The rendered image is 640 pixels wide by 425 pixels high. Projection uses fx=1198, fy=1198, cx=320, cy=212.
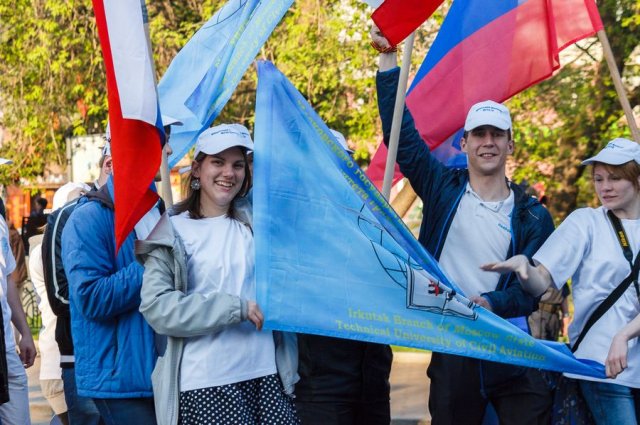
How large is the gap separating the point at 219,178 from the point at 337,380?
3.94 ft

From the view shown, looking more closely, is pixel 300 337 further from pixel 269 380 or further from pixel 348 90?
pixel 348 90

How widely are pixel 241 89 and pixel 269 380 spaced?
11694 mm

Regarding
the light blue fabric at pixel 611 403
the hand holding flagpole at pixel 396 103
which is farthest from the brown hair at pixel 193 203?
the light blue fabric at pixel 611 403

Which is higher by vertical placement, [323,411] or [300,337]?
[300,337]

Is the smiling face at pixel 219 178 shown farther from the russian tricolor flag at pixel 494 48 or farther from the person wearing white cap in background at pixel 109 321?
the russian tricolor flag at pixel 494 48

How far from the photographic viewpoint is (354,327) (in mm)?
4520

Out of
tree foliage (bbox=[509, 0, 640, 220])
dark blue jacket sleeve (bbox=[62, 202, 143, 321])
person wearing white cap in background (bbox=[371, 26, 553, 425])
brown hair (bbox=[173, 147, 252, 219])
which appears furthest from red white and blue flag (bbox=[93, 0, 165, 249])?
tree foliage (bbox=[509, 0, 640, 220])

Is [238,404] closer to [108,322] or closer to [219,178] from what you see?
[108,322]

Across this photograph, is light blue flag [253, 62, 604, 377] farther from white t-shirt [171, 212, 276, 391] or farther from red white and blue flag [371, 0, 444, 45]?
red white and blue flag [371, 0, 444, 45]

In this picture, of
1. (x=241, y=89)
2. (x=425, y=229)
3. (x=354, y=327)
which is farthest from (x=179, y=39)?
(x=354, y=327)

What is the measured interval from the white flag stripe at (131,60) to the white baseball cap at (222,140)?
21 cm

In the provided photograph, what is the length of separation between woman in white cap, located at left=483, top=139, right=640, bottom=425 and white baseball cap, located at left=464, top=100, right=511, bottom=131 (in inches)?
16.6

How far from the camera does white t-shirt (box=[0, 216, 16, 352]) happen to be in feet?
19.1

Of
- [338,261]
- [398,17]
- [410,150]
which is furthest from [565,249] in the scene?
→ [398,17]
